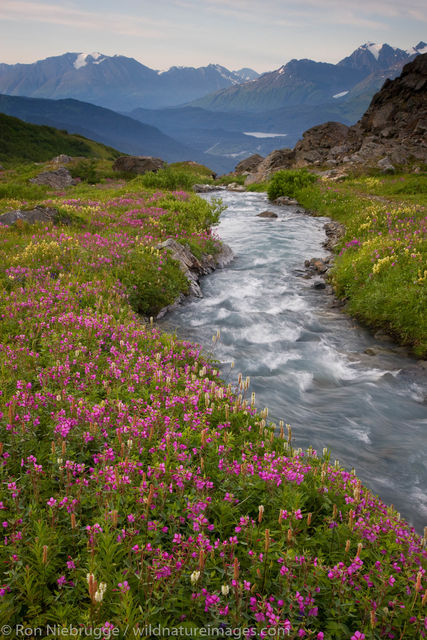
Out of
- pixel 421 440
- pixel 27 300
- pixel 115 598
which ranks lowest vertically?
pixel 421 440

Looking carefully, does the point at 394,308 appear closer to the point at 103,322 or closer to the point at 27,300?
the point at 103,322

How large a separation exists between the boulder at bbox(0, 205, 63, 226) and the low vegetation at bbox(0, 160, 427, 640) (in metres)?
9.88

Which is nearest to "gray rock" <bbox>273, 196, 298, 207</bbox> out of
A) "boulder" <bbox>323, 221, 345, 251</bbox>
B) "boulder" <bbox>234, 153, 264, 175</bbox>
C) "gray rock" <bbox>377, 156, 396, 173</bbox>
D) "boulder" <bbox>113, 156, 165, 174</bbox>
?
"boulder" <bbox>323, 221, 345, 251</bbox>

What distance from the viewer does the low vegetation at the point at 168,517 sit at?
2994mm

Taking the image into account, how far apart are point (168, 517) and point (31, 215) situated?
15.8 metres

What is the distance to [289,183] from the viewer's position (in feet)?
126

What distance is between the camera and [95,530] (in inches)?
132

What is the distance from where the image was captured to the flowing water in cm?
692

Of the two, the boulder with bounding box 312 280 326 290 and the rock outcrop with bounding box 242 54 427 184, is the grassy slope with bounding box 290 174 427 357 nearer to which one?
the boulder with bounding box 312 280 326 290

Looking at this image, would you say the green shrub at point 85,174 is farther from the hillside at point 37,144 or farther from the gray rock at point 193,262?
the hillside at point 37,144

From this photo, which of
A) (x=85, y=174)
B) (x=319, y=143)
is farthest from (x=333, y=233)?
(x=319, y=143)

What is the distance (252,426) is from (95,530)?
293 centimetres

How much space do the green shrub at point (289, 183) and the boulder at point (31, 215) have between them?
84.6ft

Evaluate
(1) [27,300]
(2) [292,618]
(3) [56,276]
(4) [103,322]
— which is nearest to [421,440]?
(2) [292,618]
